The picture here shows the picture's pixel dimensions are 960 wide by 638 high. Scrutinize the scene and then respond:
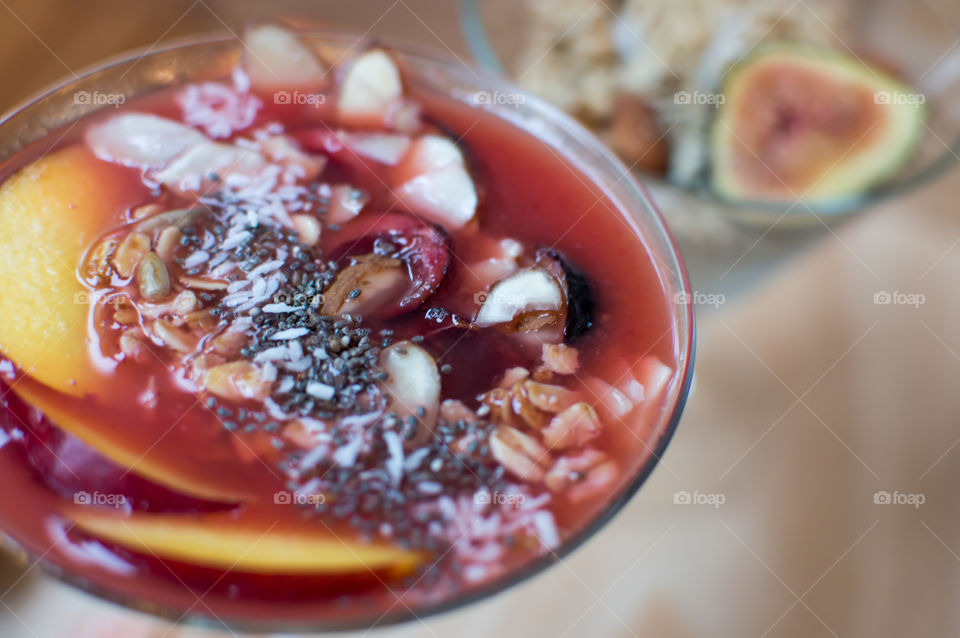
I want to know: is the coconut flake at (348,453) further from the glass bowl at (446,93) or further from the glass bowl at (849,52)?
the glass bowl at (849,52)

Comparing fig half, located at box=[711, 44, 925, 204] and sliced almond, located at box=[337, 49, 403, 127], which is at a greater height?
fig half, located at box=[711, 44, 925, 204]

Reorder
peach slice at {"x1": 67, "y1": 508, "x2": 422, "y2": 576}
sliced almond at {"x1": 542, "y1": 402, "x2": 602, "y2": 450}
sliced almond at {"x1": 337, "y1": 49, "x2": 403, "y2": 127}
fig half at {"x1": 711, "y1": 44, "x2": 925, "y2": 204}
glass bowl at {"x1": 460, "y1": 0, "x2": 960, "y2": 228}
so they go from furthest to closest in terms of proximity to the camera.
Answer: fig half at {"x1": 711, "y1": 44, "x2": 925, "y2": 204}, glass bowl at {"x1": 460, "y1": 0, "x2": 960, "y2": 228}, sliced almond at {"x1": 337, "y1": 49, "x2": 403, "y2": 127}, sliced almond at {"x1": 542, "y1": 402, "x2": 602, "y2": 450}, peach slice at {"x1": 67, "y1": 508, "x2": 422, "y2": 576}

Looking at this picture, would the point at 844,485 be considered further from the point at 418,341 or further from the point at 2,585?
the point at 2,585

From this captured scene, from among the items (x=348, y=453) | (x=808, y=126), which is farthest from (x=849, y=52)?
(x=348, y=453)

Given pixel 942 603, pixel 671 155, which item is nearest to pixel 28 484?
pixel 671 155

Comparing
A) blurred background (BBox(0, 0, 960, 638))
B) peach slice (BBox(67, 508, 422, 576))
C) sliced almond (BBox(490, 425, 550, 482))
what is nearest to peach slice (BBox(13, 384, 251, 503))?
peach slice (BBox(67, 508, 422, 576))

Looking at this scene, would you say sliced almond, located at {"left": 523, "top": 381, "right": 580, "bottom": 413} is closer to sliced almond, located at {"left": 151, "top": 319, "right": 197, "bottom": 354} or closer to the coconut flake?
the coconut flake
